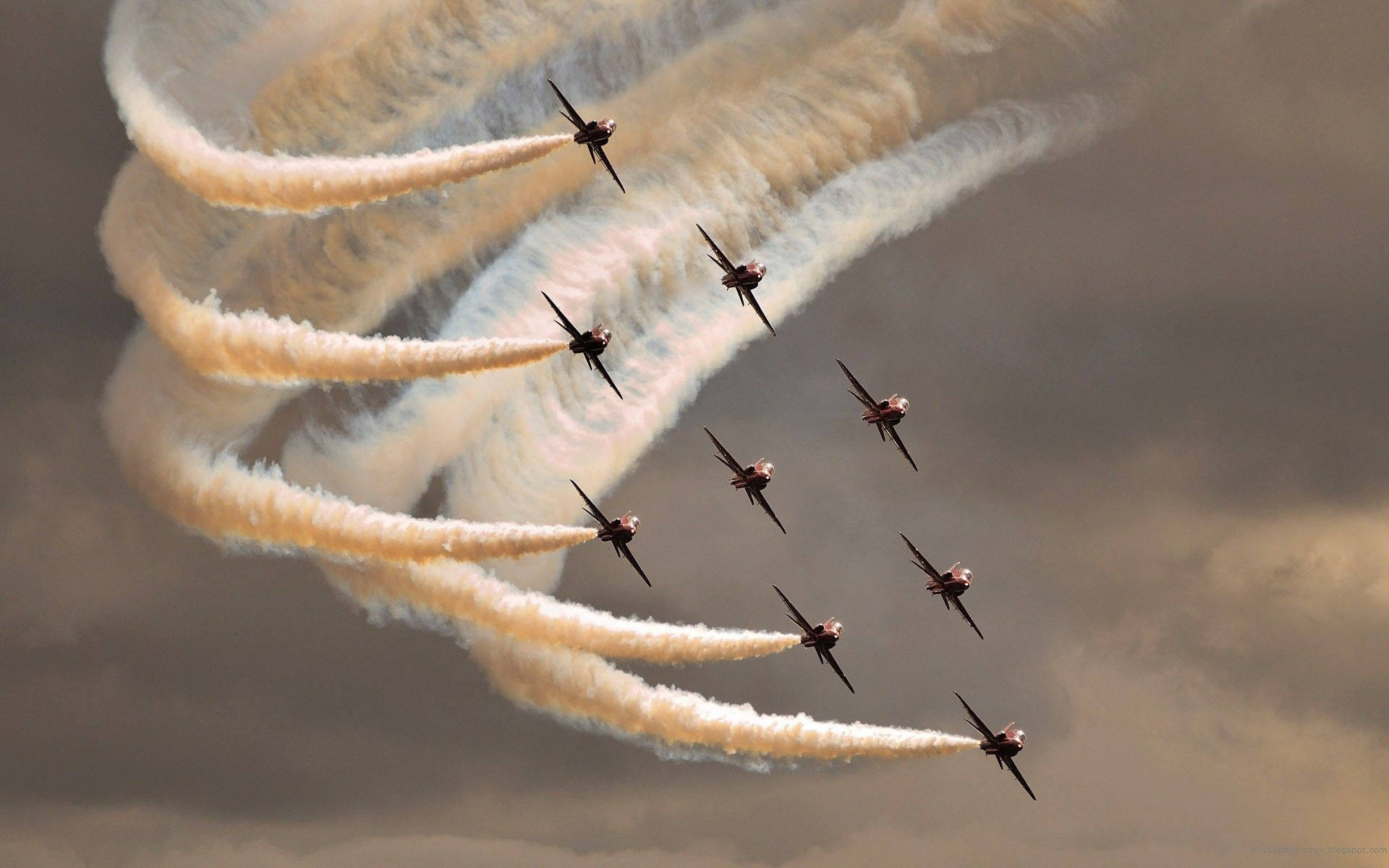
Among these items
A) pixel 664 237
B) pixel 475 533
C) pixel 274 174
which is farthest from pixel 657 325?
pixel 274 174

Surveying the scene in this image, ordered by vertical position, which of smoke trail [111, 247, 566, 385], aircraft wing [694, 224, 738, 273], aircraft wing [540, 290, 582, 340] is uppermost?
aircraft wing [694, 224, 738, 273]

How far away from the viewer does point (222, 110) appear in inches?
3275

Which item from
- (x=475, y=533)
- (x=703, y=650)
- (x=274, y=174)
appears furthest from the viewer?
(x=703, y=650)

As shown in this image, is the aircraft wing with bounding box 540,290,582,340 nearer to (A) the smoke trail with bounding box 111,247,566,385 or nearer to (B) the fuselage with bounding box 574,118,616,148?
(A) the smoke trail with bounding box 111,247,566,385

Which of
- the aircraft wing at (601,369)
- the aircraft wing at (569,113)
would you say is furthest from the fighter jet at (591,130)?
the aircraft wing at (601,369)

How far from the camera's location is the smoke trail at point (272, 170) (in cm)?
8169

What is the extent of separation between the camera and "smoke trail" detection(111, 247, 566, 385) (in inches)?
3337

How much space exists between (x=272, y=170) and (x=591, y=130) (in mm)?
10320

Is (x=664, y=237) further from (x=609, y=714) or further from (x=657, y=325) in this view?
(x=609, y=714)

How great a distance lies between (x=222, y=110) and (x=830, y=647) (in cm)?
3026

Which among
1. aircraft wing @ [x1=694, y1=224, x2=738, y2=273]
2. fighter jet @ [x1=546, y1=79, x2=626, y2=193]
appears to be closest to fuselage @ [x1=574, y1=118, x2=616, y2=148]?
fighter jet @ [x1=546, y1=79, x2=626, y2=193]

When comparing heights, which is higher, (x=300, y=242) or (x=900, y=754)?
(x=900, y=754)

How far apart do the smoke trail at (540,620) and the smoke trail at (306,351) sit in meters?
8.69

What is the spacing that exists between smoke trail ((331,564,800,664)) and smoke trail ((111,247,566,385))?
869 centimetres
